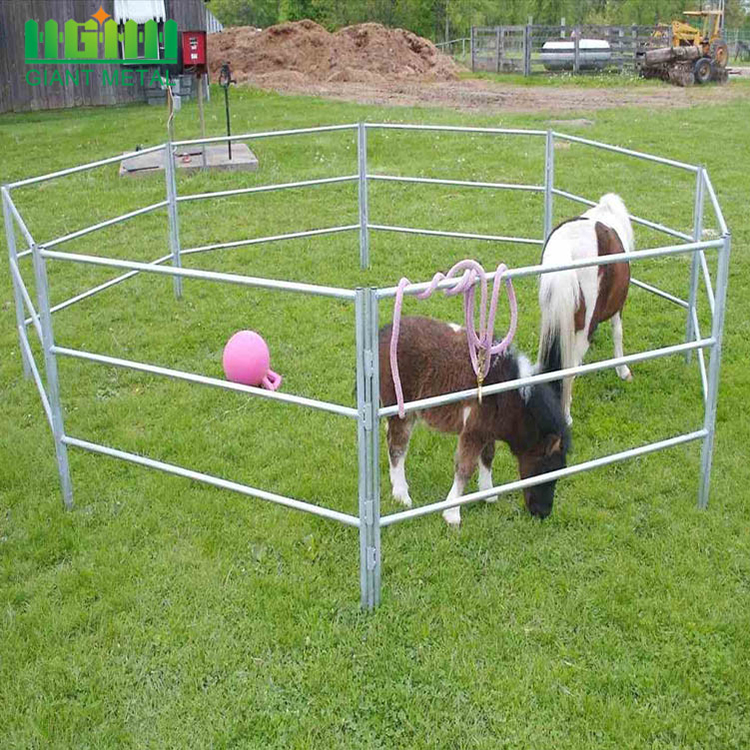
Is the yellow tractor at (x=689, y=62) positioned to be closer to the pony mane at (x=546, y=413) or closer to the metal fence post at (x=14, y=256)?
the metal fence post at (x=14, y=256)

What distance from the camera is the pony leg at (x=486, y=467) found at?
169 inches

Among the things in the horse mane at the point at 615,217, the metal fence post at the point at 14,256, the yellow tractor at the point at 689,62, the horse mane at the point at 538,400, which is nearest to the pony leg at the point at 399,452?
the horse mane at the point at 538,400

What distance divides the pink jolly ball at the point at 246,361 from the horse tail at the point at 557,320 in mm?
1878

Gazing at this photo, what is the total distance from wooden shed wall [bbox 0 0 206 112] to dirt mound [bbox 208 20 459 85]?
3969 millimetres

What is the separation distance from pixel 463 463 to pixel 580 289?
4.86ft

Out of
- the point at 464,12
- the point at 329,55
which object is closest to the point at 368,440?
the point at 329,55

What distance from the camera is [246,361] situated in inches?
216

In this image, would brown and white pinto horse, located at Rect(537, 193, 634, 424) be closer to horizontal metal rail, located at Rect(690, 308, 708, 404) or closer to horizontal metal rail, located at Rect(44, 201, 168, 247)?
horizontal metal rail, located at Rect(690, 308, 708, 404)

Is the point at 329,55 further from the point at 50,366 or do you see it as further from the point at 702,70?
the point at 50,366

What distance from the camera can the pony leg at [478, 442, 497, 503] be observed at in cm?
429

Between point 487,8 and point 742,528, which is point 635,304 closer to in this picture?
point 742,528

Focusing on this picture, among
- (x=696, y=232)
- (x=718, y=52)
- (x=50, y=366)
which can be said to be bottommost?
(x=50, y=366)

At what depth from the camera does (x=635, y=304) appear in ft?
23.0

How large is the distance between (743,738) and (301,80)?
73.7ft
